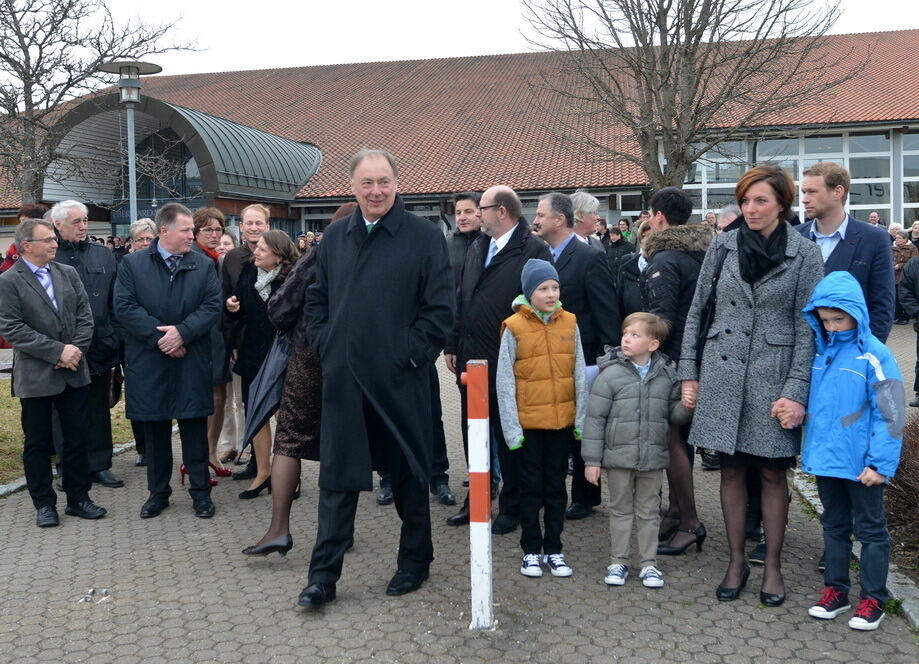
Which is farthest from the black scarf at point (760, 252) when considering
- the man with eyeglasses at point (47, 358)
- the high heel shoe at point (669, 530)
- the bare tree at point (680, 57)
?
the bare tree at point (680, 57)

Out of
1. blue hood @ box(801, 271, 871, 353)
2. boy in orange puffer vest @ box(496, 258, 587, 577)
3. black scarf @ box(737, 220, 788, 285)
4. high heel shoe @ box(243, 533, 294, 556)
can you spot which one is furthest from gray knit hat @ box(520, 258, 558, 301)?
high heel shoe @ box(243, 533, 294, 556)

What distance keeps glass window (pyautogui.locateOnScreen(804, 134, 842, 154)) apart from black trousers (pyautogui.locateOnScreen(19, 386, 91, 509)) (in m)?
30.3

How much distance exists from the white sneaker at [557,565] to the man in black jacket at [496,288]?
0.72m

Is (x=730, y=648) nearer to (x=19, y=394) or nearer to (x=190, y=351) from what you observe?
(x=190, y=351)

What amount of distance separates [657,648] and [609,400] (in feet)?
4.23

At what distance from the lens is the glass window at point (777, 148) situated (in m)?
32.0

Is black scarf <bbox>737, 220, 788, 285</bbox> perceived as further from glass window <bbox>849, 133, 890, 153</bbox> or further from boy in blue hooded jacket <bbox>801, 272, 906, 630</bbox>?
glass window <bbox>849, 133, 890, 153</bbox>

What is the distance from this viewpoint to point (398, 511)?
189 inches

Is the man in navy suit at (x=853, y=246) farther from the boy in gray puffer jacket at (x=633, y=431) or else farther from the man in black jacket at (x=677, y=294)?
the boy in gray puffer jacket at (x=633, y=431)

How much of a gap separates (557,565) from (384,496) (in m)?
1.96

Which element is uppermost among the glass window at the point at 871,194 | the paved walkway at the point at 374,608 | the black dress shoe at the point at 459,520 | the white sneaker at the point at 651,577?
the glass window at the point at 871,194

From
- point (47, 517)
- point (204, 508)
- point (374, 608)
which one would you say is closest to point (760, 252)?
point (374, 608)

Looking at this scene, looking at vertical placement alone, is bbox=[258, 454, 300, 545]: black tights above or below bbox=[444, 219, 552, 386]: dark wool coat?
below

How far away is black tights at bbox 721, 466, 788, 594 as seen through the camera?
4.56 meters
